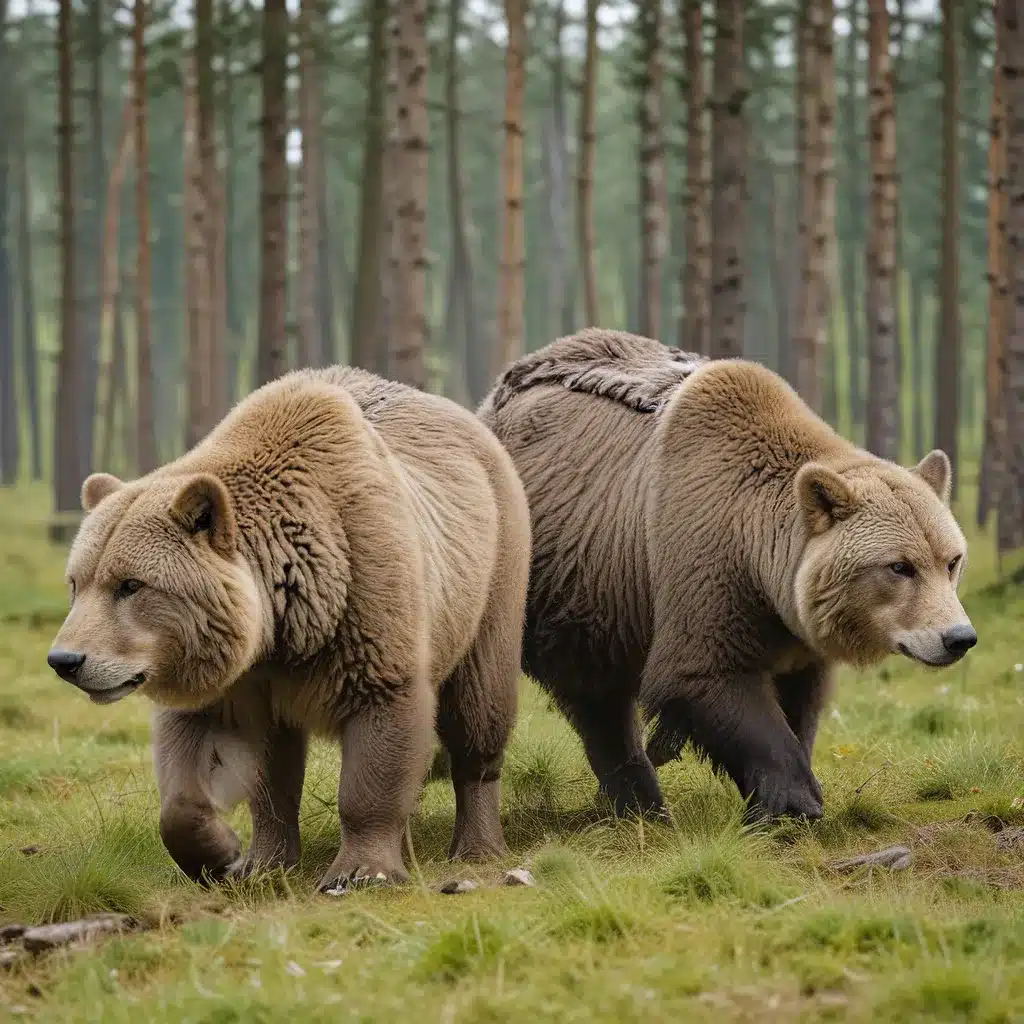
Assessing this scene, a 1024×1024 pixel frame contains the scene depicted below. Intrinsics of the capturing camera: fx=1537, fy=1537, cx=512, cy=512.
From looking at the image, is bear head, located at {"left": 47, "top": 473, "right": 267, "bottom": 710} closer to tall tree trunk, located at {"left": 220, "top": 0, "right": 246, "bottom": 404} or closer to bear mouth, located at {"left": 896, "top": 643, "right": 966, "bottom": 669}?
bear mouth, located at {"left": 896, "top": 643, "right": 966, "bottom": 669}

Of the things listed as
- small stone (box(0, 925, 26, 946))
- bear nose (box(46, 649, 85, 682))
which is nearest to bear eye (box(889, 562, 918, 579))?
bear nose (box(46, 649, 85, 682))

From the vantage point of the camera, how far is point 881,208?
57.8 feet

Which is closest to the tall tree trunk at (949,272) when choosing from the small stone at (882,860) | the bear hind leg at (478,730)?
the bear hind leg at (478,730)

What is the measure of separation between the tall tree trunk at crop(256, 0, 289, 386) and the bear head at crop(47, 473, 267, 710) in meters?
12.1

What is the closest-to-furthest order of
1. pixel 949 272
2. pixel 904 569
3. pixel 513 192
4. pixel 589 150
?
pixel 904 569
pixel 513 192
pixel 949 272
pixel 589 150

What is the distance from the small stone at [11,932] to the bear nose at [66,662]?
806 millimetres

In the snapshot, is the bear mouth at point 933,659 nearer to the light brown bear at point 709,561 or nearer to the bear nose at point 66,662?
the light brown bear at point 709,561

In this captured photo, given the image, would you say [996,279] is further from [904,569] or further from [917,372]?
[917,372]

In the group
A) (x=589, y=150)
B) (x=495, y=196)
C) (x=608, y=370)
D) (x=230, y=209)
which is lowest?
(x=608, y=370)

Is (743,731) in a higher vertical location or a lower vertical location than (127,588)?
lower

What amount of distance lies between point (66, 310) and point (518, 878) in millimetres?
18526

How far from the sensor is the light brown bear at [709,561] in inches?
251

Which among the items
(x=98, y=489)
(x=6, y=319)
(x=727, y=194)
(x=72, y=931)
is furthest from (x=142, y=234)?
(x=6, y=319)

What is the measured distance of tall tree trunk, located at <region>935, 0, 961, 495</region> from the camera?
74.4 ft
